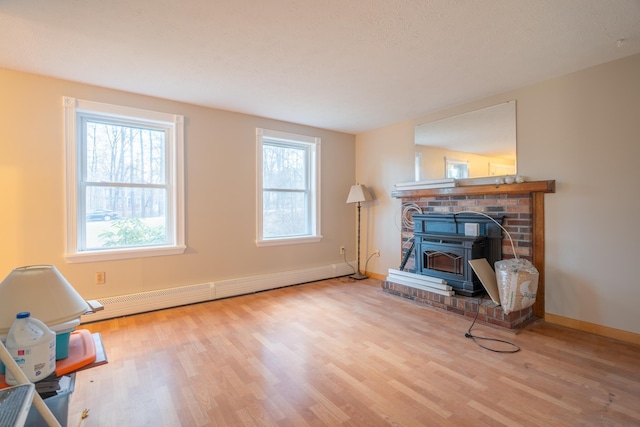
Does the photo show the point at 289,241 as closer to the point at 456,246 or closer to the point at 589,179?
the point at 456,246

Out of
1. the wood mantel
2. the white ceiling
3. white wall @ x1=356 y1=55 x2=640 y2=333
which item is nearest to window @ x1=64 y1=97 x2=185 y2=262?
the white ceiling

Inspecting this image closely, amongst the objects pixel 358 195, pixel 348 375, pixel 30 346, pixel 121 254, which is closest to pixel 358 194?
pixel 358 195

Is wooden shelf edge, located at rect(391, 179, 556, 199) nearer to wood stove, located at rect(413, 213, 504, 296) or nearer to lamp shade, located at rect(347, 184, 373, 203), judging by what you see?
wood stove, located at rect(413, 213, 504, 296)

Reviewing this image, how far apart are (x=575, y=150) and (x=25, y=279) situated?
398cm

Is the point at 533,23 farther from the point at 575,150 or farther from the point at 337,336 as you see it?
the point at 337,336

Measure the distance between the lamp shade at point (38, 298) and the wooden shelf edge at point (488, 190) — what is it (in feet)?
11.6

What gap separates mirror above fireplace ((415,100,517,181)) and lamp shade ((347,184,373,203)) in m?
0.83

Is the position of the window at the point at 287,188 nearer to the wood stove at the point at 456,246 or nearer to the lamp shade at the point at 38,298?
the wood stove at the point at 456,246

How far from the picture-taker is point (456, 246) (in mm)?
3338

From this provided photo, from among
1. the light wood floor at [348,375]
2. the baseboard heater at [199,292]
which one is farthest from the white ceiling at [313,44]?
the light wood floor at [348,375]

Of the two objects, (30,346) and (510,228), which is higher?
(510,228)

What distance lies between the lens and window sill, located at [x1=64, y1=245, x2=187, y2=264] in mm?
2918

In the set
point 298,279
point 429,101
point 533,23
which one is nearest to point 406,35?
point 533,23

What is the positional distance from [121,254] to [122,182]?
77 cm
